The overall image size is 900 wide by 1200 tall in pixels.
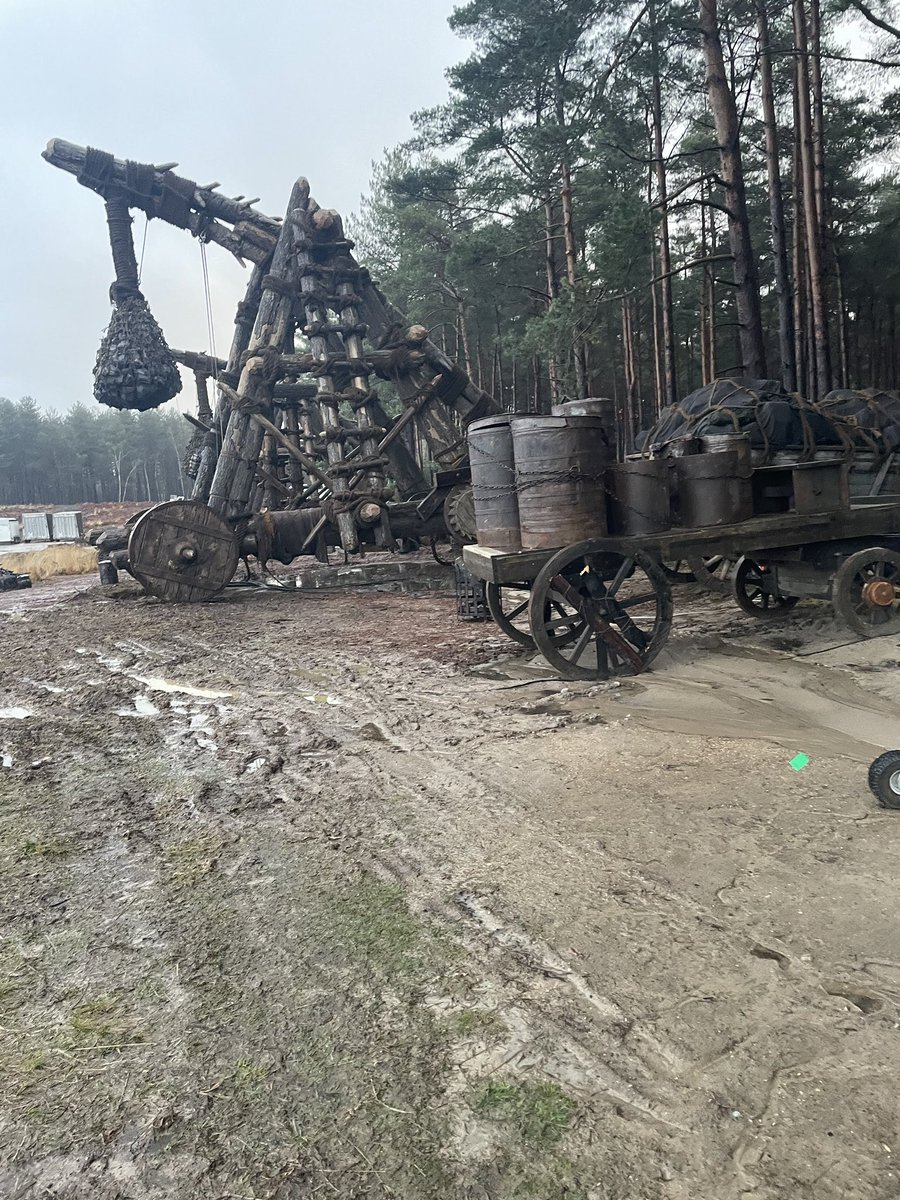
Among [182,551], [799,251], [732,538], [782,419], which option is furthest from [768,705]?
[799,251]

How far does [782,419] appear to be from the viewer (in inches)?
330

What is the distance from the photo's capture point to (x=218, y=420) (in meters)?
17.7

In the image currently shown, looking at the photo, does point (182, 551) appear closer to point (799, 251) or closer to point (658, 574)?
point (658, 574)

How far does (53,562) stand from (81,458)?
71.4 m

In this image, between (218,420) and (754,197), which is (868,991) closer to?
(218,420)

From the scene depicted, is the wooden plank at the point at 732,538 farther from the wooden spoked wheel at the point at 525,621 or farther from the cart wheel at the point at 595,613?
the wooden spoked wheel at the point at 525,621

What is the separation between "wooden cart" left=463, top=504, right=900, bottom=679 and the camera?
626 centimetres

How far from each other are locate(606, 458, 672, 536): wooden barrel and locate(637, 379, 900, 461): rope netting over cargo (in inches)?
30.1

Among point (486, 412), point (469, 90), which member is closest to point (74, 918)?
point (486, 412)

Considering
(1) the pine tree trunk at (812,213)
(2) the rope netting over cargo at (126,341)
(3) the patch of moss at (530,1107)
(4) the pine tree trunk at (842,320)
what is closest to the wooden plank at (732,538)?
(3) the patch of moss at (530,1107)

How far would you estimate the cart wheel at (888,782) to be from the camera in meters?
A: 3.61

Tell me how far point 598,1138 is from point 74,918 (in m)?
2.16

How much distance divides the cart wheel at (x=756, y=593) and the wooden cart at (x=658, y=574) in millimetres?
328

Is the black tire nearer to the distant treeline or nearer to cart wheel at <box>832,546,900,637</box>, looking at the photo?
cart wheel at <box>832,546,900,637</box>
